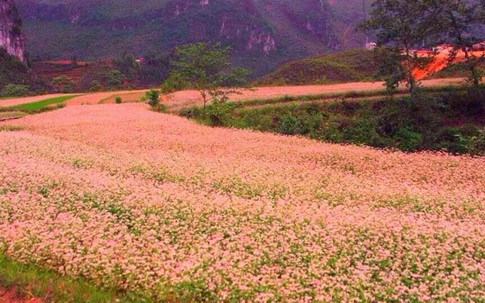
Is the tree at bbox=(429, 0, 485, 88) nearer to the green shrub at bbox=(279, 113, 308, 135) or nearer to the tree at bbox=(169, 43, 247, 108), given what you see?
the green shrub at bbox=(279, 113, 308, 135)

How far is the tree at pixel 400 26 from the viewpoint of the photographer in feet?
102

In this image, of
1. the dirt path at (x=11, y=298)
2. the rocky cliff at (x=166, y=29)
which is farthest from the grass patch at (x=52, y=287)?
the rocky cliff at (x=166, y=29)

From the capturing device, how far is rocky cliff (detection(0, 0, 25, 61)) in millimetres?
122044

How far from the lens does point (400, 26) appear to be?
Result: 3156 cm

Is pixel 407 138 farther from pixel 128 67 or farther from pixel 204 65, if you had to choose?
pixel 128 67

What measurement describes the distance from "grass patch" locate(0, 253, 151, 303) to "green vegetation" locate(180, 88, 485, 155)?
2006cm

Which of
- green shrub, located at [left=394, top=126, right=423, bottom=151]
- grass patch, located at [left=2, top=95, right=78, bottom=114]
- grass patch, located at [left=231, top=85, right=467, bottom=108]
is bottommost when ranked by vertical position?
green shrub, located at [left=394, top=126, right=423, bottom=151]

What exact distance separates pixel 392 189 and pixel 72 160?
10.6m

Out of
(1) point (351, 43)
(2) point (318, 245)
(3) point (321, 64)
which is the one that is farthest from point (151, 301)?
(1) point (351, 43)

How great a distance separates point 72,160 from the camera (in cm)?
1648

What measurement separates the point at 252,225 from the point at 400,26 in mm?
26289

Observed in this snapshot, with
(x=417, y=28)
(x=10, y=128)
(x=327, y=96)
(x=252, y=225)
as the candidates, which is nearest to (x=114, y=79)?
(x=327, y=96)

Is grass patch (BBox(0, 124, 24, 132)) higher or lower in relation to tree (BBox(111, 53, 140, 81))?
lower

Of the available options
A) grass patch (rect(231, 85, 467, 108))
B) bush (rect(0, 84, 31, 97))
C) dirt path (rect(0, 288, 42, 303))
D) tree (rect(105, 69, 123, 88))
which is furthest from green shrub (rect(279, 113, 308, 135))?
tree (rect(105, 69, 123, 88))
